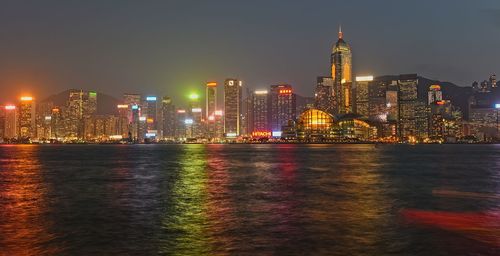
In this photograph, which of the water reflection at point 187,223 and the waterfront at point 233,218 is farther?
the waterfront at point 233,218

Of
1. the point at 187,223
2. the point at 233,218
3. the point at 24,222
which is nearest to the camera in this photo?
the point at 187,223

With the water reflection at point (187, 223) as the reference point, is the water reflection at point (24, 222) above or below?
above

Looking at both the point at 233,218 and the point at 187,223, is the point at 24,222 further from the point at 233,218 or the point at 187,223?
the point at 233,218

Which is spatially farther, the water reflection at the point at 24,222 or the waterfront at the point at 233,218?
the waterfront at the point at 233,218

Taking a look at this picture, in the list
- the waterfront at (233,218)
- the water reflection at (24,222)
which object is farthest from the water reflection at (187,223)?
the water reflection at (24,222)

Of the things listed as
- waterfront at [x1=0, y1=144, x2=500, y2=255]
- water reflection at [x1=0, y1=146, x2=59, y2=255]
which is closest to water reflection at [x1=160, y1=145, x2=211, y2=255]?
waterfront at [x1=0, y1=144, x2=500, y2=255]

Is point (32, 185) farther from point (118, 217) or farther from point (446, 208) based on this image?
point (446, 208)

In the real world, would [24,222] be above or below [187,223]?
above

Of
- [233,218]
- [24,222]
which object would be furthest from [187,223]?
[24,222]

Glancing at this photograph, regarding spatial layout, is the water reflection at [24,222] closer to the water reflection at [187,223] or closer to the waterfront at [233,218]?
the waterfront at [233,218]

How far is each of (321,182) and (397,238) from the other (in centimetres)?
3208

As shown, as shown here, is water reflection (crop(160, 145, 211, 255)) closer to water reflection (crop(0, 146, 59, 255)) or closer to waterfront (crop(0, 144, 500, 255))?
waterfront (crop(0, 144, 500, 255))

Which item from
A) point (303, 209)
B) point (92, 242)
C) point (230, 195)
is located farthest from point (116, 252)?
point (230, 195)

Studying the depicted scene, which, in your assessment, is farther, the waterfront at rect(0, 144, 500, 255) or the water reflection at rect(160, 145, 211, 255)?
the waterfront at rect(0, 144, 500, 255)
